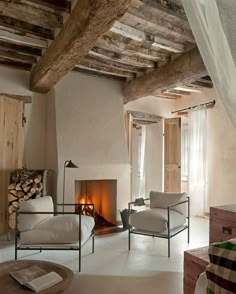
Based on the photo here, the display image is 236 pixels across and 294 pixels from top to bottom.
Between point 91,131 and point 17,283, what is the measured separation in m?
2.99

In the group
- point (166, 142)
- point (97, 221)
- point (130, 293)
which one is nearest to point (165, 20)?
point (130, 293)

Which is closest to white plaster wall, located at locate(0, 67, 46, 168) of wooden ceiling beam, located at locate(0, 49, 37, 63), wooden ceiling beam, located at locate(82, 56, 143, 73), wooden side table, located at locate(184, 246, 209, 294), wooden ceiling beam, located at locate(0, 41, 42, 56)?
wooden ceiling beam, located at locate(0, 49, 37, 63)

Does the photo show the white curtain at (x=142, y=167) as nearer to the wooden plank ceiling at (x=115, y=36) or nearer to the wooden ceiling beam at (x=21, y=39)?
the wooden plank ceiling at (x=115, y=36)

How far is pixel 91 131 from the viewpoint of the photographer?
485 centimetres

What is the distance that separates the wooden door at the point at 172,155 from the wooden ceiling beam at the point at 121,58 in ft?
7.40

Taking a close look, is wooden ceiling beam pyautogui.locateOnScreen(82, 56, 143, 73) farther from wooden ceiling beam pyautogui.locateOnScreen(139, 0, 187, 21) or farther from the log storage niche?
the log storage niche

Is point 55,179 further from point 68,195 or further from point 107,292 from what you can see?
point 107,292

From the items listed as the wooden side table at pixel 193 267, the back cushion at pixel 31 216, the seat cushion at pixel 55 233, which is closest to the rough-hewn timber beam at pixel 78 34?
the back cushion at pixel 31 216

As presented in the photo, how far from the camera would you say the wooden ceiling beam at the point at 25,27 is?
10.2 feet

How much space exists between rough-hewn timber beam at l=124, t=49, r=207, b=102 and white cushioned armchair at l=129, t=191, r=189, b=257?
5.41ft

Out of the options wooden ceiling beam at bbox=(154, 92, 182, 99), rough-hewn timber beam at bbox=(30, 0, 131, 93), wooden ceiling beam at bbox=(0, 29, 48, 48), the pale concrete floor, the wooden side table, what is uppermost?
wooden ceiling beam at bbox=(154, 92, 182, 99)

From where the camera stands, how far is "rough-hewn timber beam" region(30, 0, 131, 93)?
6.52 feet

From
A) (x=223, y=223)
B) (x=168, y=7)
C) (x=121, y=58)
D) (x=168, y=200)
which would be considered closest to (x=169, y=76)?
(x=121, y=58)

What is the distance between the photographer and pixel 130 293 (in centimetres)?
249
